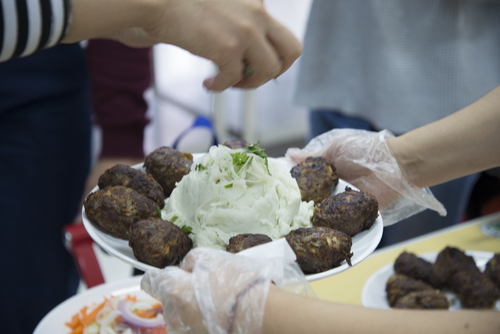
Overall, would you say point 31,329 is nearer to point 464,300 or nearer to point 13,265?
point 13,265

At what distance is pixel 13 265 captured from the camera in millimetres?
2348

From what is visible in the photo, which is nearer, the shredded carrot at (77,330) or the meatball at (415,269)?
the shredded carrot at (77,330)

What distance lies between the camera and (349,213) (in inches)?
55.7

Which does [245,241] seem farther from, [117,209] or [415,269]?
[415,269]

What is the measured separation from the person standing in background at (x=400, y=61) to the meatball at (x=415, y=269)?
878 millimetres

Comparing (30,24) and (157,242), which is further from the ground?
(30,24)

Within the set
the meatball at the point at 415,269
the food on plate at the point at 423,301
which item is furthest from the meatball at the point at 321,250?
the meatball at the point at 415,269

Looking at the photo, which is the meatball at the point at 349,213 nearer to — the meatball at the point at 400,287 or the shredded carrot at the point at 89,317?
the meatball at the point at 400,287

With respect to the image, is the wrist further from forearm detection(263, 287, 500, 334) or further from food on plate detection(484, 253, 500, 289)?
forearm detection(263, 287, 500, 334)

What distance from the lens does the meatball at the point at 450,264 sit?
2.17 m

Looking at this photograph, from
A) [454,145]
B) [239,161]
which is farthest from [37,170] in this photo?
[454,145]

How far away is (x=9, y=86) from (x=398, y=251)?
2.15 m

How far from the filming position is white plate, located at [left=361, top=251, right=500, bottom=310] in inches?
79.2

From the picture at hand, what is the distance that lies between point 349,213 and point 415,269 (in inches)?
37.0
